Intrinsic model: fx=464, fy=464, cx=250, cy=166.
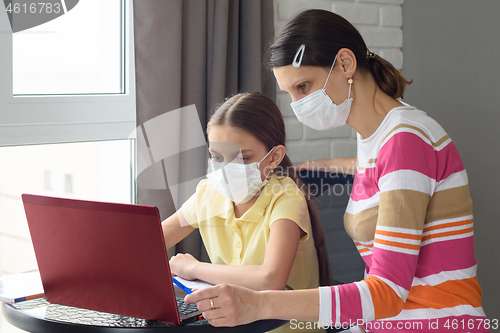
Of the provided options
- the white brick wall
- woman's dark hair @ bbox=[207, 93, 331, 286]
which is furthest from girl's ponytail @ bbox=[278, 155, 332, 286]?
the white brick wall

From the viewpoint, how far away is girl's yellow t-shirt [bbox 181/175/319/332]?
1.09 meters

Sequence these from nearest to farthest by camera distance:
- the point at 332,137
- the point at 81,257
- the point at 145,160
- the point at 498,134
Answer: the point at 81,257, the point at 145,160, the point at 498,134, the point at 332,137

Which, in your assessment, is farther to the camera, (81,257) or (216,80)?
(216,80)

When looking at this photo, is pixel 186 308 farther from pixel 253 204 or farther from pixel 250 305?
pixel 253 204

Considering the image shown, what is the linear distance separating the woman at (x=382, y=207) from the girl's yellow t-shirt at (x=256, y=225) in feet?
0.44

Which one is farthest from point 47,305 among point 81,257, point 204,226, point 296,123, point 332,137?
point 332,137

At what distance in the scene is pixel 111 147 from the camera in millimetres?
1556

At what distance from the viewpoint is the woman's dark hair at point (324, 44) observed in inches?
37.8

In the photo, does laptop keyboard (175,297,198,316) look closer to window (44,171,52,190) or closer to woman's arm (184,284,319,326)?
woman's arm (184,284,319,326)

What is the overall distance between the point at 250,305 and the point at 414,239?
11.9 inches

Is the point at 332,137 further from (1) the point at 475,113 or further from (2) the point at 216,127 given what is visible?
(2) the point at 216,127

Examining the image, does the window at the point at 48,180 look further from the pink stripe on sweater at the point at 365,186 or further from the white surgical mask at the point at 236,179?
the pink stripe on sweater at the point at 365,186

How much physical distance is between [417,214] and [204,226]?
59 centimetres

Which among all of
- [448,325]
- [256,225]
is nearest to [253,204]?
[256,225]
